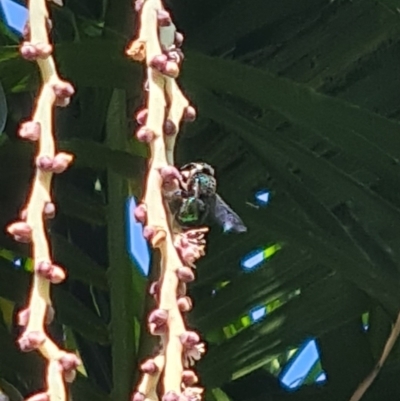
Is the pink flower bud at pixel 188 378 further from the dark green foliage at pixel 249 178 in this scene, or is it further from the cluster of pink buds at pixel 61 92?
the dark green foliage at pixel 249 178

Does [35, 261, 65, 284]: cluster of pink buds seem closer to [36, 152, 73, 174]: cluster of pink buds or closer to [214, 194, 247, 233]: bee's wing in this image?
[36, 152, 73, 174]: cluster of pink buds

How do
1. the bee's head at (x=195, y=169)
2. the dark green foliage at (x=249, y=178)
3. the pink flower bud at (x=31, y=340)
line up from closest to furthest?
the pink flower bud at (x=31, y=340) < the bee's head at (x=195, y=169) < the dark green foliage at (x=249, y=178)

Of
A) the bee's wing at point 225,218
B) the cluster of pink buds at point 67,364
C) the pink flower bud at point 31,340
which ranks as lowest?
the cluster of pink buds at point 67,364

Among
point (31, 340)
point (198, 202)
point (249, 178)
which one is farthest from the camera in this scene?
point (249, 178)

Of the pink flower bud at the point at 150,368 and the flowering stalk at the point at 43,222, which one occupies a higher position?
the flowering stalk at the point at 43,222

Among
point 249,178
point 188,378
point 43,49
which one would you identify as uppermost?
point 249,178

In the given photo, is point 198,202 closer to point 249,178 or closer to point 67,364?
point 67,364

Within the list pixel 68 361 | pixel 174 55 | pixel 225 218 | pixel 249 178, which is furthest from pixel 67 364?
pixel 249 178

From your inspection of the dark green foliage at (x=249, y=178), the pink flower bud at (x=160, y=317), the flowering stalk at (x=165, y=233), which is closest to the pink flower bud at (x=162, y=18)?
the flowering stalk at (x=165, y=233)
